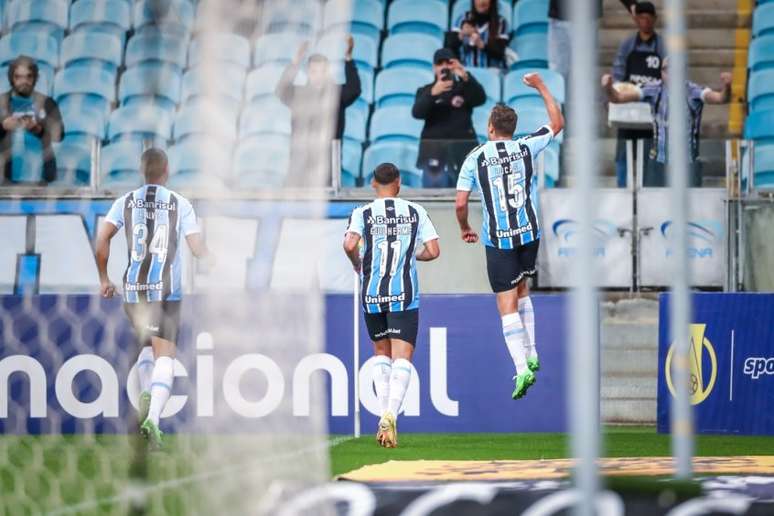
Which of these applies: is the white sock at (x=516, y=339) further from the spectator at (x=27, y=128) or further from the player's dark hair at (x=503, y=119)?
the spectator at (x=27, y=128)

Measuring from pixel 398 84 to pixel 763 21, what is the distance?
3.81m

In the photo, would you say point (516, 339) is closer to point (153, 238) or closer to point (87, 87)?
point (153, 238)

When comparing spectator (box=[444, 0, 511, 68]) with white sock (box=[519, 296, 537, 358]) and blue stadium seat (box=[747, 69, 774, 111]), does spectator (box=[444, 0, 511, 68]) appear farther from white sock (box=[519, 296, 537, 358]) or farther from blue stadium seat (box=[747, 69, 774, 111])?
white sock (box=[519, 296, 537, 358])

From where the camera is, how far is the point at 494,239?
9414 mm

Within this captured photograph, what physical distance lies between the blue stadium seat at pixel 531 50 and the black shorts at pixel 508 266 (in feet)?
17.0

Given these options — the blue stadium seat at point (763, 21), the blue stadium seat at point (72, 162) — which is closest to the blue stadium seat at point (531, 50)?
the blue stadium seat at point (763, 21)

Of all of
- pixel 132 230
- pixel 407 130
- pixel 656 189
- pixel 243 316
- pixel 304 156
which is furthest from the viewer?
pixel 407 130

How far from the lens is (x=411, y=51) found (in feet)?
47.4

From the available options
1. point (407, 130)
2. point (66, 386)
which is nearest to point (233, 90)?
point (66, 386)

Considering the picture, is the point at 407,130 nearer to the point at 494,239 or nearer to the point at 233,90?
the point at 494,239

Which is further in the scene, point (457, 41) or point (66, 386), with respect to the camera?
point (457, 41)

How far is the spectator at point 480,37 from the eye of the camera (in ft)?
44.8

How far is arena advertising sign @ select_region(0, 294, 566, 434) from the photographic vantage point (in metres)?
10.4

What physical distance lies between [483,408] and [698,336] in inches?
66.7
